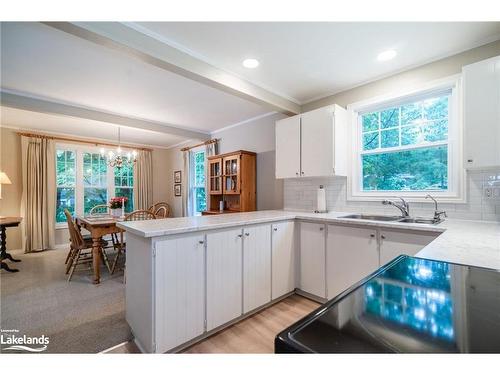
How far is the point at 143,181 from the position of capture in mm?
6129

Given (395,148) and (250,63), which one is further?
(395,148)

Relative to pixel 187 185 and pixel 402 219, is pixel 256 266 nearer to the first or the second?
pixel 402 219

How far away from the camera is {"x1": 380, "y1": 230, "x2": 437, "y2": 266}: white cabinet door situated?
183cm

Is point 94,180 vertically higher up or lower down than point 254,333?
higher up

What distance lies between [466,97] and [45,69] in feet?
13.0

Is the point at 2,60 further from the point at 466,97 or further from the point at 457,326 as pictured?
the point at 466,97

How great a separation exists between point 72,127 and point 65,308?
3.60m

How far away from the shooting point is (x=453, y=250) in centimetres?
115

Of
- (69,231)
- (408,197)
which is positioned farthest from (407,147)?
(69,231)

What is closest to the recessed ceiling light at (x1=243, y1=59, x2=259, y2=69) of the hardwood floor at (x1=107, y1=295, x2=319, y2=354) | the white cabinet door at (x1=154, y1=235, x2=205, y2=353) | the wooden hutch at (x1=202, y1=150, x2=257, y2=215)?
the wooden hutch at (x1=202, y1=150, x2=257, y2=215)

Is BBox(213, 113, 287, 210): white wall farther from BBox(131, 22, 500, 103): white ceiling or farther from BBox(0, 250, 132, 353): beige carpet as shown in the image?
BBox(0, 250, 132, 353): beige carpet

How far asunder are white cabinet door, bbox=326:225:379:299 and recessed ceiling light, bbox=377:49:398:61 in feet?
5.43

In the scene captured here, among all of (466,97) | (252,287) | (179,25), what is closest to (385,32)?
(466,97)

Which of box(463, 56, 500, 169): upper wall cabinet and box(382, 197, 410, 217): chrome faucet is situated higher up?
box(463, 56, 500, 169): upper wall cabinet
